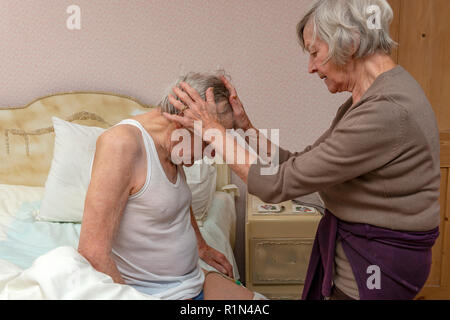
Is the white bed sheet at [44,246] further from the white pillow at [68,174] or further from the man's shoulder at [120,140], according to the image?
the man's shoulder at [120,140]

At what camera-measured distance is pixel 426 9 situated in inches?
84.2

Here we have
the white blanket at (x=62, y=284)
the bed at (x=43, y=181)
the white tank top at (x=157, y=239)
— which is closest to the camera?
the white blanket at (x=62, y=284)

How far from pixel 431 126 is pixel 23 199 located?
2.02 m

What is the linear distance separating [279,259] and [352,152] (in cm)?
113

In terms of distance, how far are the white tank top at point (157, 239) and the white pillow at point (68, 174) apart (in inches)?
33.6

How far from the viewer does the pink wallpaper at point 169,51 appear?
92.4 inches

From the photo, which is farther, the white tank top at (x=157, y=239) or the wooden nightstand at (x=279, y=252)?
the wooden nightstand at (x=279, y=252)

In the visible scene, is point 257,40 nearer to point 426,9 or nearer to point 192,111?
point 426,9

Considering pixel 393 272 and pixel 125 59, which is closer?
pixel 393 272

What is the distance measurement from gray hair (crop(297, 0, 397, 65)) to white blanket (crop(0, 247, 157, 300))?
2.53 feet

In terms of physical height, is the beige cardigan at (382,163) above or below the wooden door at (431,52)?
below

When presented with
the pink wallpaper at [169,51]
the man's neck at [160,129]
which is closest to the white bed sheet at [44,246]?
the man's neck at [160,129]
